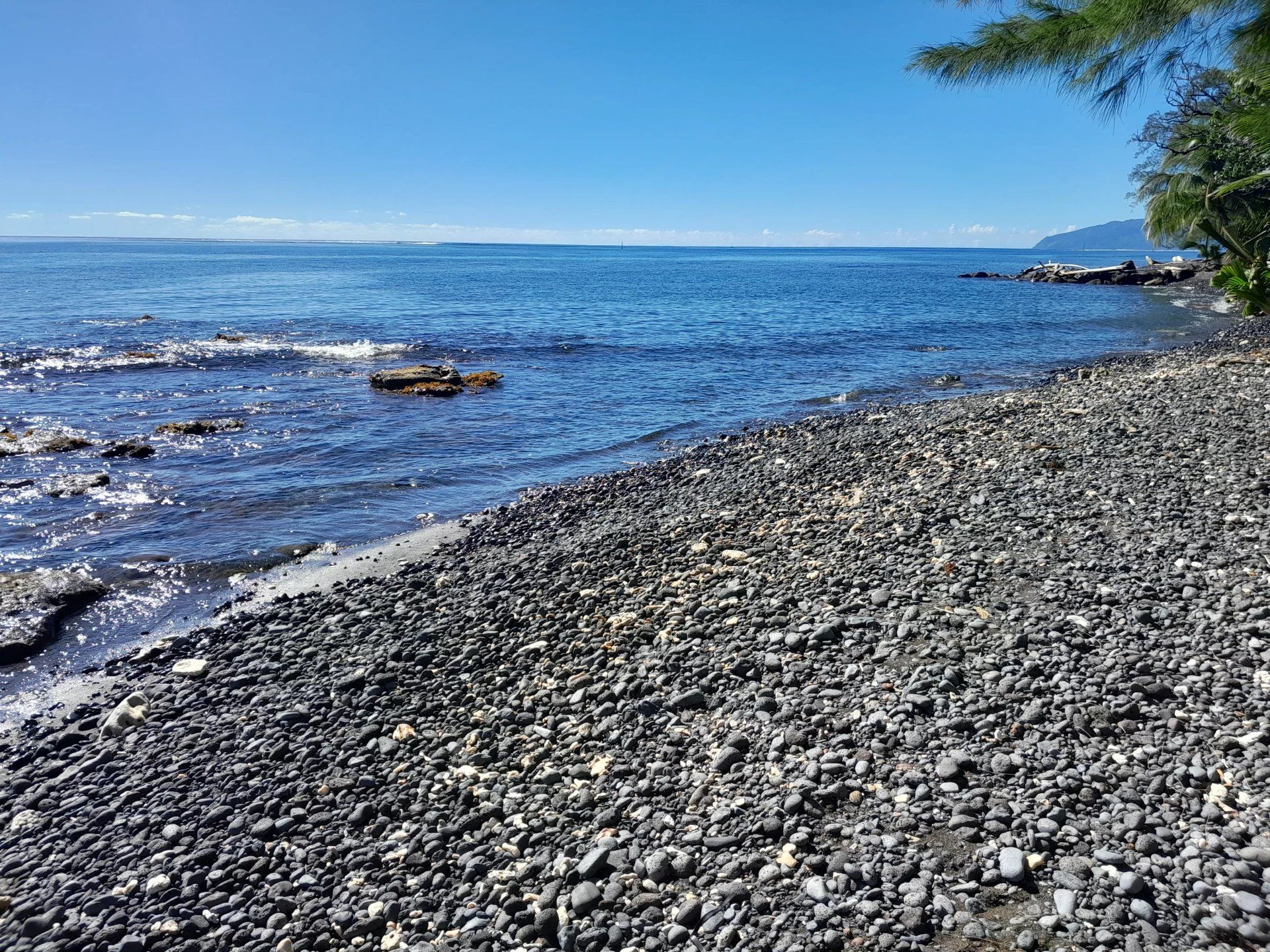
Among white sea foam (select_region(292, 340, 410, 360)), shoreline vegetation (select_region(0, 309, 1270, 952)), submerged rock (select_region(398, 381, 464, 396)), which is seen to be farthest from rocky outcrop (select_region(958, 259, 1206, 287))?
shoreline vegetation (select_region(0, 309, 1270, 952))

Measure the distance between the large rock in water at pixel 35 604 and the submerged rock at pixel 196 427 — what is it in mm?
9065

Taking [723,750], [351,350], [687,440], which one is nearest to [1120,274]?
[351,350]

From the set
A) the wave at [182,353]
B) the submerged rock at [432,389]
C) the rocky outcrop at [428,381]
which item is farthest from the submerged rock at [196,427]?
the wave at [182,353]

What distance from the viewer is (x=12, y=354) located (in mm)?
30719

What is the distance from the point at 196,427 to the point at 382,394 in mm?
6488

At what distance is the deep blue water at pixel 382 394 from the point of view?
13477 millimetres

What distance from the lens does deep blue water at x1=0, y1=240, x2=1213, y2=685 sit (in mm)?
13477

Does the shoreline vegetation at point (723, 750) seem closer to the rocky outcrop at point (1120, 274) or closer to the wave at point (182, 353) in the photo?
the wave at point (182, 353)

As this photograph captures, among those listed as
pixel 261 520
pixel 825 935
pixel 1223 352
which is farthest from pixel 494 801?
pixel 1223 352

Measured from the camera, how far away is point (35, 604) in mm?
10039

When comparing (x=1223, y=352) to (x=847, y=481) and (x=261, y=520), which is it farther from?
(x=261, y=520)

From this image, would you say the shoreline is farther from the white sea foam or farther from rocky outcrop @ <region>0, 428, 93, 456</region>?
the white sea foam

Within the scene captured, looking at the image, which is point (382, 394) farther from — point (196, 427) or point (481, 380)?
point (196, 427)

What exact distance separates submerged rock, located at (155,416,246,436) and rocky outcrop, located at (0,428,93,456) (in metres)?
1.69
